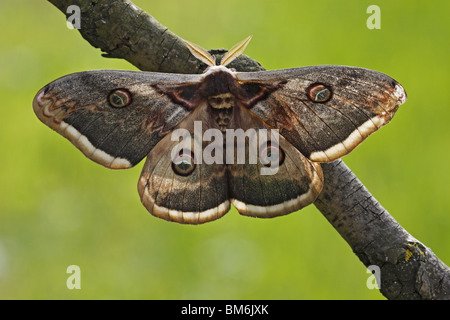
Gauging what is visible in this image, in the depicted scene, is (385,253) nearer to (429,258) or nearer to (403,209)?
(429,258)

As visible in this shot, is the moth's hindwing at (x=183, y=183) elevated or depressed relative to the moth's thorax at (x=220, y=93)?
depressed

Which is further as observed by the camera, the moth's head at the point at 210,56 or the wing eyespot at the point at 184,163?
the wing eyespot at the point at 184,163

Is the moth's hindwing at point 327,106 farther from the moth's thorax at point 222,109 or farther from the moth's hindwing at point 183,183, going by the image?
the moth's hindwing at point 183,183

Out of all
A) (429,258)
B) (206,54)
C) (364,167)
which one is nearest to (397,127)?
(364,167)

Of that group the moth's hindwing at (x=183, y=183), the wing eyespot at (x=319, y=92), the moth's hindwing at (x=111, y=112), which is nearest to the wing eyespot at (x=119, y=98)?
the moth's hindwing at (x=111, y=112)

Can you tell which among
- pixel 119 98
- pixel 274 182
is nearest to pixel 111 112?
pixel 119 98

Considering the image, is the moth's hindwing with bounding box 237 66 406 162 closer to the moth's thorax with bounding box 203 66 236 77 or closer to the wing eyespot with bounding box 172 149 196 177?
the moth's thorax with bounding box 203 66 236 77
